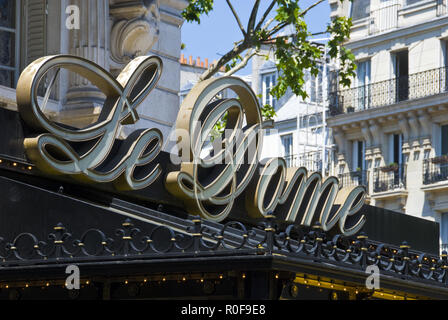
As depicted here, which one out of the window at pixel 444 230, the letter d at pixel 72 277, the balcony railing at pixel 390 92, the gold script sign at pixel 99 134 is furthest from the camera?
the balcony railing at pixel 390 92

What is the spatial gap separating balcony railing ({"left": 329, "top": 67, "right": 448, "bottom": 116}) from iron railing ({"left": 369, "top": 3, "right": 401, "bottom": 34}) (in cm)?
201

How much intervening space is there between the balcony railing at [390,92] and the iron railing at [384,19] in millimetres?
2011

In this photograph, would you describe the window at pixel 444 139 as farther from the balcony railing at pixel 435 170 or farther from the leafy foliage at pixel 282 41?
the leafy foliage at pixel 282 41

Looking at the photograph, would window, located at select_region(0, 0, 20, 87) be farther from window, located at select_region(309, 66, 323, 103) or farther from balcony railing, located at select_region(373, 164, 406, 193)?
window, located at select_region(309, 66, 323, 103)

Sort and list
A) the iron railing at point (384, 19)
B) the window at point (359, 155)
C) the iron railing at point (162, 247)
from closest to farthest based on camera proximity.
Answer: the iron railing at point (162, 247), the iron railing at point (384, 19), the window at point (359, 155)

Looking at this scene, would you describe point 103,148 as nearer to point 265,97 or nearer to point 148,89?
point 148,89

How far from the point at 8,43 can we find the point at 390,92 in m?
29.9

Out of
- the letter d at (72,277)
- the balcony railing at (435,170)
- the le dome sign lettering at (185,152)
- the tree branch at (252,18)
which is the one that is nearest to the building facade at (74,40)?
the le dome sign lettering at (185,152)

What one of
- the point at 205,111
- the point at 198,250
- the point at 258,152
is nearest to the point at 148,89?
the point at 205,111

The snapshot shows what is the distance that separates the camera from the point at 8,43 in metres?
20.3

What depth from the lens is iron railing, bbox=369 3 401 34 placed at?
48.8 meters

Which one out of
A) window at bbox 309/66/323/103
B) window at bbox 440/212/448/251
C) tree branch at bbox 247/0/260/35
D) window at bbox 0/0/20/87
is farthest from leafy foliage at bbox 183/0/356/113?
window at bbox 309/66/323/103

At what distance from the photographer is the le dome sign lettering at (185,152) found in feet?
57.0
